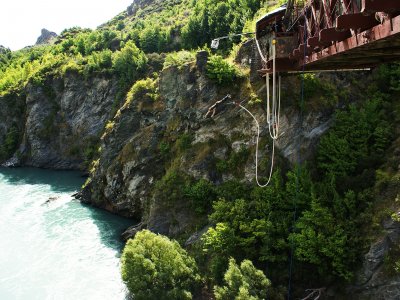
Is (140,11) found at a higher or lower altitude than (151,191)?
higher

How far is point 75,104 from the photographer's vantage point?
6725 cm

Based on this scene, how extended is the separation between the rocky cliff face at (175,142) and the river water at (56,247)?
3.60 meters

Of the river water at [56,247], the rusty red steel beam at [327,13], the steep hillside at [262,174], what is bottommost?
the river water at [56,247]

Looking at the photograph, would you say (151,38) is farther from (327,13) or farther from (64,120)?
(327,13)

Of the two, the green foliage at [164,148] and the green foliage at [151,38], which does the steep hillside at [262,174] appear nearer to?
the green foliage at [164,148]

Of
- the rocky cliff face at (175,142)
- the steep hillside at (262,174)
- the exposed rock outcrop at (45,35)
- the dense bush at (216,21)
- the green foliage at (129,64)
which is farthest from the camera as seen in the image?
the exposed rock outcrop at (45,35)

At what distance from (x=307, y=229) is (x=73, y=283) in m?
19.0

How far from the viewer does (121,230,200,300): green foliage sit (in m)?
21.8

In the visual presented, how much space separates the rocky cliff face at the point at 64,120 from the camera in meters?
64.4

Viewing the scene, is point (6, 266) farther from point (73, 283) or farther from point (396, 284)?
point (396, 284)

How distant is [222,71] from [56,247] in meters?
23.1

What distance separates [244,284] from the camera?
20.2 meters

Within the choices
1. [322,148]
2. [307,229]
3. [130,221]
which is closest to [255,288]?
[307,229]

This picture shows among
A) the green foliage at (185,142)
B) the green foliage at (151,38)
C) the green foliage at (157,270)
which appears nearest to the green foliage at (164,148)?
the green foliage at (185,142)
